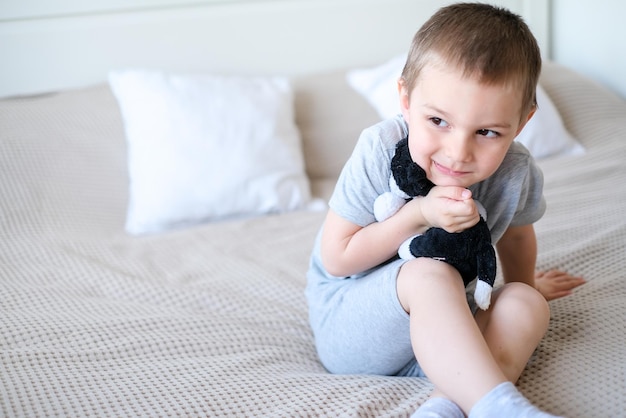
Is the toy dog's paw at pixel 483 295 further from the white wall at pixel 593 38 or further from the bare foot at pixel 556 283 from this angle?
the white wall at pixel 593 38

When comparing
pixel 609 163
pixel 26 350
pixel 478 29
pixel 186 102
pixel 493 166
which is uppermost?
pixel 478 29

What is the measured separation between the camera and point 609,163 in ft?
6.00

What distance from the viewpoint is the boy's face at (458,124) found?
87cm

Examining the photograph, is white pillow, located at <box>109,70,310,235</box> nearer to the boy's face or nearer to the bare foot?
the bare foot

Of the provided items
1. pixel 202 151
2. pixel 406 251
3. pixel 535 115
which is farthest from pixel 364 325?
pixel 535 115

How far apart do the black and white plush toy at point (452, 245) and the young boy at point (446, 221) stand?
14mm

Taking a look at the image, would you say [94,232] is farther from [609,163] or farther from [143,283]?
[609,163]

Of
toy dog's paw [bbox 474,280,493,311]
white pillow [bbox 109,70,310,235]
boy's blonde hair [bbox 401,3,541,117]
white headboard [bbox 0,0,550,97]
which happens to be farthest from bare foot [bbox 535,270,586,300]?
white headboard [bbox 0,0,550,97]

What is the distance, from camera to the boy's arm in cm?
113

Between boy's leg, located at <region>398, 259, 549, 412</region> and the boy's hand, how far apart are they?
6 cm

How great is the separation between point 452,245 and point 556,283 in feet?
1.21

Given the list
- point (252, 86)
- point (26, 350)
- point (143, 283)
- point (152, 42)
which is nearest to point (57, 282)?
point (143, 283)

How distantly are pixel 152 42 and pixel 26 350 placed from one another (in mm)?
1220

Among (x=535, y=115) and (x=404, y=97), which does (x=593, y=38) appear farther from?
(x=404, y=97)
